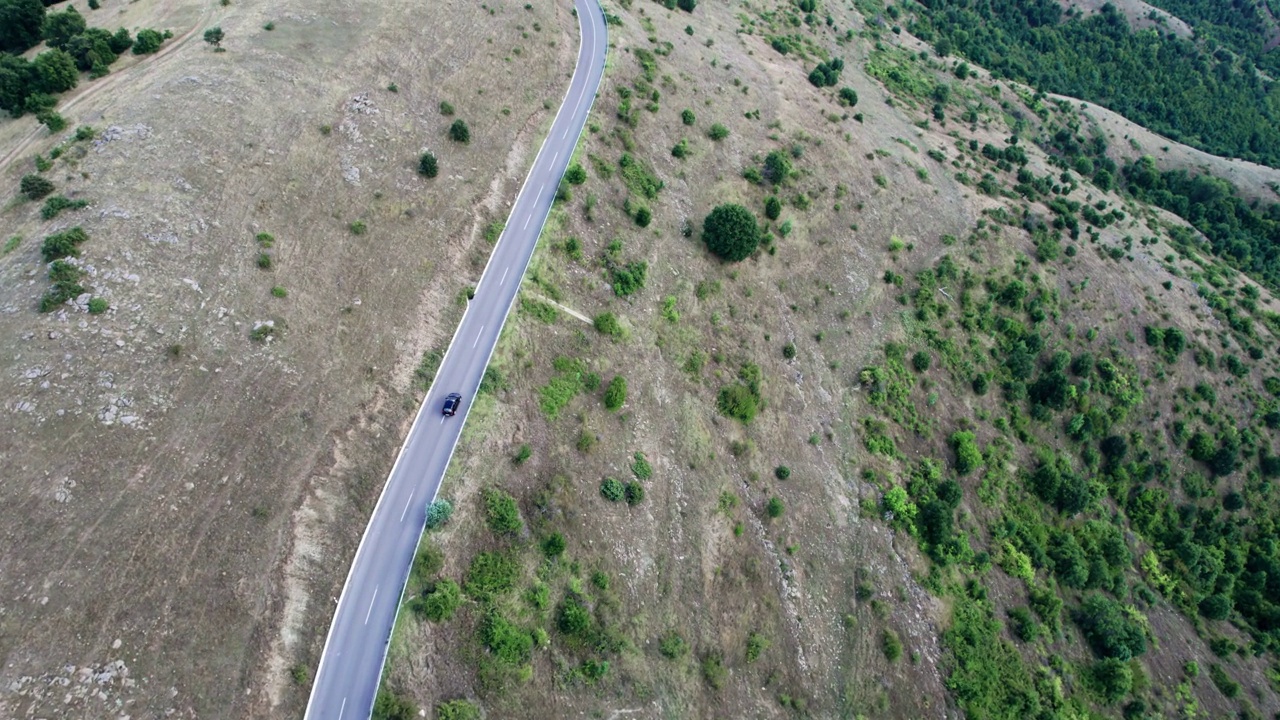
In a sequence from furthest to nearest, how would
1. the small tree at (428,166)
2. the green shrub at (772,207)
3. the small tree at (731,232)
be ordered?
1. the green shrub at (772,207)
2. the small tree at (731,232)
3. the small tree at (428,166)

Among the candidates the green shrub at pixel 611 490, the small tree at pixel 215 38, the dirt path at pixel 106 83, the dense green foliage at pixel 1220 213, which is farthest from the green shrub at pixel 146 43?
the dense green foliage at pixel 1220 213

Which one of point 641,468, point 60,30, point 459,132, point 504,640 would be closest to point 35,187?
point 60,30

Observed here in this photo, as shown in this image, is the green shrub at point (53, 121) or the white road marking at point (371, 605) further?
the green shrub at point (53, 121)

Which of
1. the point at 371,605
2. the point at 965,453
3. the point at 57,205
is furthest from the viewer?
the point at 965,453

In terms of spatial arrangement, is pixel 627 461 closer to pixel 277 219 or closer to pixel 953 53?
pixel 277 219

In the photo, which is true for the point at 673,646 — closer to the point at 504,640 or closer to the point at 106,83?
the point at 504,640

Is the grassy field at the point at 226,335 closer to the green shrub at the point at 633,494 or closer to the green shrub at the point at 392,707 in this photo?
the green shrub at the point at 392,707
